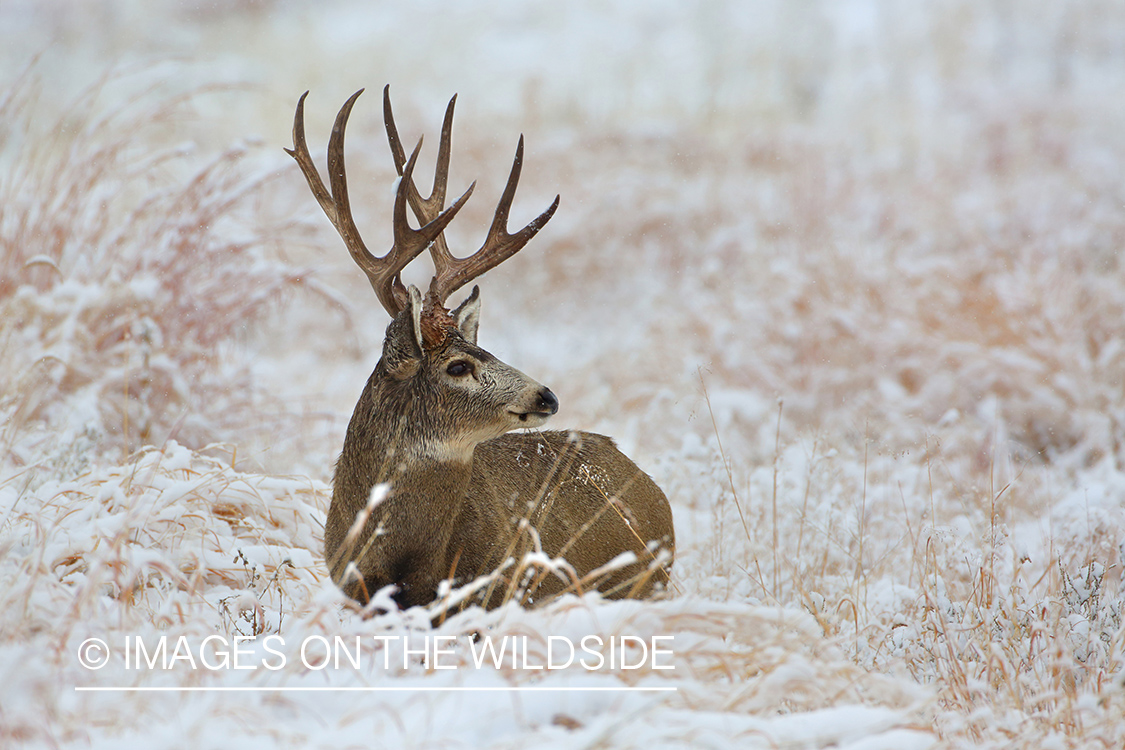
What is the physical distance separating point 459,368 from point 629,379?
468 centimetres

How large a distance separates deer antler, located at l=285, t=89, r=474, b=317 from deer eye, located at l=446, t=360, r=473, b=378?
26 cm

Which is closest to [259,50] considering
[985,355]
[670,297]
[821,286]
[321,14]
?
[321,14]

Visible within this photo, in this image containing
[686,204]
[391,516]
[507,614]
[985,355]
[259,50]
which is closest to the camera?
[507,614]

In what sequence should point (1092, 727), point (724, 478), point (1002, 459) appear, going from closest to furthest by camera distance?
point (1092, 727) → point (724, 478) → point (1002, 459)

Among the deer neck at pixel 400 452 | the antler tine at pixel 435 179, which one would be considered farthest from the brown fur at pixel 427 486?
the antler tine at pixel 435 179

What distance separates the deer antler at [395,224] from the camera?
3566mm

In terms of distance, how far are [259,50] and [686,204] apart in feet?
33.3

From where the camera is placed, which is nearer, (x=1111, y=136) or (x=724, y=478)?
(x=724, y=478)

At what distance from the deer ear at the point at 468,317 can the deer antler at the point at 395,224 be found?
0.70 ft

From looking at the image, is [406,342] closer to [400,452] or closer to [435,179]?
[400,452]

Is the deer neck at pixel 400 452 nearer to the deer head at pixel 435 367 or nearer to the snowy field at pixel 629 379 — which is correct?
the deer head at pixel 435 367

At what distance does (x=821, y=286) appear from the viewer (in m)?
8.75

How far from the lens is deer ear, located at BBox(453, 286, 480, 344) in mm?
3900

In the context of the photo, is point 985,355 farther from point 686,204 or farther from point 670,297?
point 686,204
